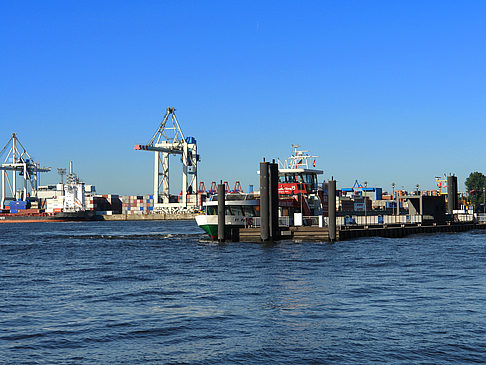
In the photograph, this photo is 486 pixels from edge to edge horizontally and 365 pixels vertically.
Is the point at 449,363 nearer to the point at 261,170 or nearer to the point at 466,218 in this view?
the point at 261,170

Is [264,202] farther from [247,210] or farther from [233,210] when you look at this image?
[233,210]

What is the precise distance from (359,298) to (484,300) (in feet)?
15.1

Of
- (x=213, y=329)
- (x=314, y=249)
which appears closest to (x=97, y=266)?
(x=314, y=249)

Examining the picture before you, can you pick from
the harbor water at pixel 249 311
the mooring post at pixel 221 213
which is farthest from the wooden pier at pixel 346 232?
the harbor water at pixel 249 311

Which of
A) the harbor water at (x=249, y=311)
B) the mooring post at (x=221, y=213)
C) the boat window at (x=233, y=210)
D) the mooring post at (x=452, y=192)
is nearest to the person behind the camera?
the harbor water at (x=249, y=311)

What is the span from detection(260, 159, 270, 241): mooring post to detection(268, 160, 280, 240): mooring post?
Answer: 39 cm

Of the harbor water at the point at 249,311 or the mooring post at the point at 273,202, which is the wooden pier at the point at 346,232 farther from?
the harbor water at the point at 249,311

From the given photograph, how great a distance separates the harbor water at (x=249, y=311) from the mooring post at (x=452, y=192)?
160 ft

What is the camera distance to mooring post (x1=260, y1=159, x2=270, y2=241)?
50.3 m

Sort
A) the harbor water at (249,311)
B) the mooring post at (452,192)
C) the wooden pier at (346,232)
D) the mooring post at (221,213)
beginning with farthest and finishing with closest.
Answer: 1. the mooring post at (452,192)
2. the wooden pier at (346,232)
3. the mooring post at (221,213)
4. the harbor water at (249,311)

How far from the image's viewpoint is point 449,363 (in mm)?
15219

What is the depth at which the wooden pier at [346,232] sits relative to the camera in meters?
52.9

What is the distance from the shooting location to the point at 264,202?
5025 cm

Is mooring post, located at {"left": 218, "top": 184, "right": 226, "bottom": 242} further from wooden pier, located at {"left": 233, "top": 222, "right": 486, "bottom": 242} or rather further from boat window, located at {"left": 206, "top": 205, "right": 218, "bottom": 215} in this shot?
boat window, located at {"left": 206, "top": 205, "right": 218, "bottom": 215}
